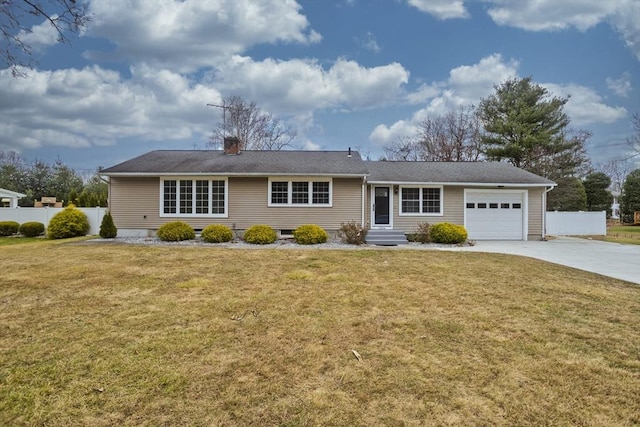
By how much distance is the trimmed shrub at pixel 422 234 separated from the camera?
1457cm

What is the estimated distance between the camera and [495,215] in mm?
16281

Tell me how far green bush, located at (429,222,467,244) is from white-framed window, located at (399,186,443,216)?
1.59 metres

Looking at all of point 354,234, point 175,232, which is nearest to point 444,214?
point 354,234

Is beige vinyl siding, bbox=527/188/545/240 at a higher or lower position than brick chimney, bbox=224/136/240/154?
lower

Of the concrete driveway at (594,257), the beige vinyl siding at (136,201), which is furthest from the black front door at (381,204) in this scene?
the beige vinyl siding at (136,201)

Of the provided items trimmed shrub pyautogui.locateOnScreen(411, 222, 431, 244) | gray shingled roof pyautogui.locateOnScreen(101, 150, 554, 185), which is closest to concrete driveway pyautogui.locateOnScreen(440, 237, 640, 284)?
trimmed shrub pyautogui.locateOnScreen(411, 222, 431, 244)

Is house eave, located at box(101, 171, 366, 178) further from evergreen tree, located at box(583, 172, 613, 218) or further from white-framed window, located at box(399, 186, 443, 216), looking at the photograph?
evergreen tree, located at box(583, 172, 613, 218)

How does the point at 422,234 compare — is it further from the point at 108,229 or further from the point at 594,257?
the point at 108,229

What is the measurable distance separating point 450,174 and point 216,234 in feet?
34.9

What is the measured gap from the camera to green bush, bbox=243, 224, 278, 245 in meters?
13.5

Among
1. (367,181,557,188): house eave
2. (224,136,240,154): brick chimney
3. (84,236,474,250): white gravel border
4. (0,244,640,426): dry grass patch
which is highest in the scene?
(224,136,240,154): brick chimney

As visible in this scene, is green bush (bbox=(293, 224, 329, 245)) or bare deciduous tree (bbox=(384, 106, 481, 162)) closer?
green bush (bbox=(293, 224, 329, 245))

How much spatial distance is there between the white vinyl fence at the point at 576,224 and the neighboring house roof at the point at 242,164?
12273mm

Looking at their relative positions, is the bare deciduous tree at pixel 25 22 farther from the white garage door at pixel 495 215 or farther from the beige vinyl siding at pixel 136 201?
the white garage door at pixel 495 215
